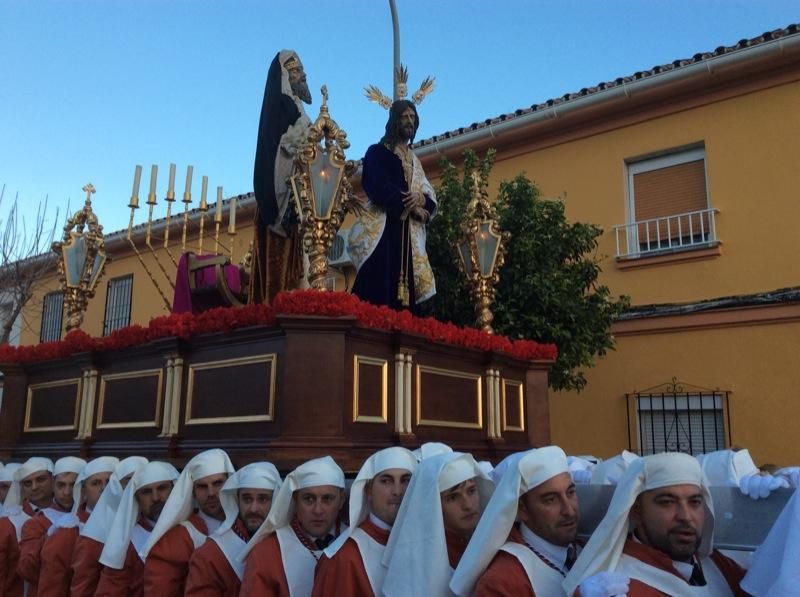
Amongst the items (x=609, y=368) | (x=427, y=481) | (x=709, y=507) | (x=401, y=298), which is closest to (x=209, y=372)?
(x=401, y=298)

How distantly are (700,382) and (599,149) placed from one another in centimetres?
418

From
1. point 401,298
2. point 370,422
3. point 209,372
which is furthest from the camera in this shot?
point 401,298

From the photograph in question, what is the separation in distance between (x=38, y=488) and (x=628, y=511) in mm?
5026

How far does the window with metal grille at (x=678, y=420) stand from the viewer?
1054 cm

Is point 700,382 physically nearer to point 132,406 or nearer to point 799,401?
point 799,401

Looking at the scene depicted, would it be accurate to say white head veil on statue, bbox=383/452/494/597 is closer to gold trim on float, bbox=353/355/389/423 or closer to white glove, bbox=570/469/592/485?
white glove, bbox=570/469/592/485

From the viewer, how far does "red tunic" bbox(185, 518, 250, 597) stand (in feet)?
12.4

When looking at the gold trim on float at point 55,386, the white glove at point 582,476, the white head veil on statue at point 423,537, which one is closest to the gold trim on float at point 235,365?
the gold trim on float at point 55,386

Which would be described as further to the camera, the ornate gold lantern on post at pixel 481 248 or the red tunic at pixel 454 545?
the ornate gold lantern on post at pixel 481 248

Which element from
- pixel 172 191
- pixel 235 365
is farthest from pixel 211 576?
pixel 172 191

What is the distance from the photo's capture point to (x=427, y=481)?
127 inches

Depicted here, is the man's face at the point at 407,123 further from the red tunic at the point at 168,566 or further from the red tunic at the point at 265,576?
the red tunic at the point at 265,576

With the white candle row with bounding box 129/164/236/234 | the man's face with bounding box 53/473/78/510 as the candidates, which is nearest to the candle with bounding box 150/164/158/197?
the white candle row with bounding box 129/164/236/234

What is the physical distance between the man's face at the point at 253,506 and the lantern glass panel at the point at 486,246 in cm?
403
